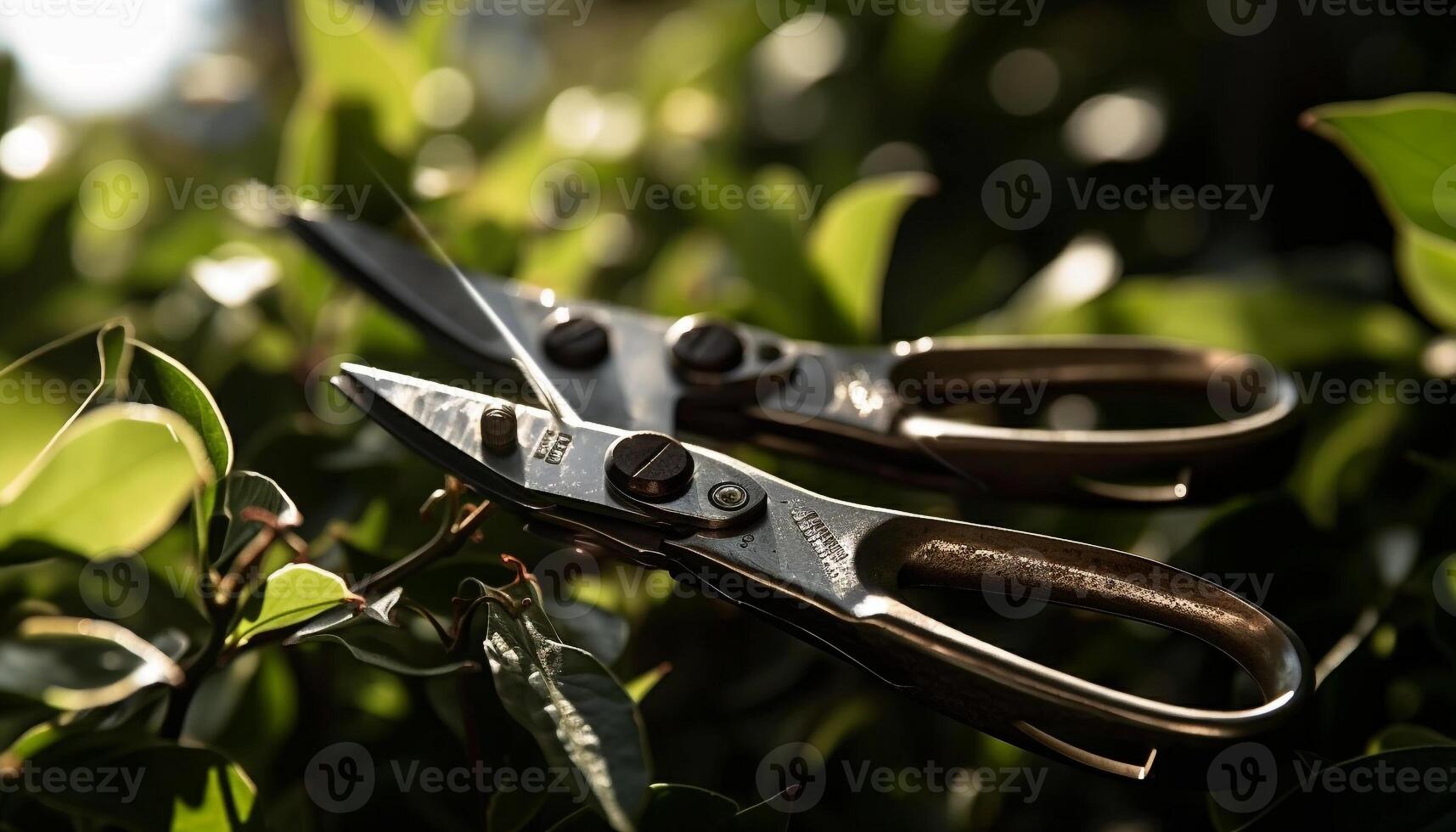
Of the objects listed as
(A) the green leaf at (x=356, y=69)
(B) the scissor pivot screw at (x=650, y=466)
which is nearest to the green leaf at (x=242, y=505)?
(B) the scissor pivot screw at (x=650, y=466)

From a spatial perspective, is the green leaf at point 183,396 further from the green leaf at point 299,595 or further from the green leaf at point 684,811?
the green leaf at point 684,811

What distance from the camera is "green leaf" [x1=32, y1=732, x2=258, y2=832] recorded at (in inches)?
15.2

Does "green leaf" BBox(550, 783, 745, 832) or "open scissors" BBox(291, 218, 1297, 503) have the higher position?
"open scissors" BBox(291, 218, 1297, 503)

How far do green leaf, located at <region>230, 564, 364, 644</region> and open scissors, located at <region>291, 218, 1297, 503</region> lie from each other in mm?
165

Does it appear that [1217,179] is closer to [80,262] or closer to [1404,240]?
[1404,240]

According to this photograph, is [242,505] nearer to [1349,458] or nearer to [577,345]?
[577,345]

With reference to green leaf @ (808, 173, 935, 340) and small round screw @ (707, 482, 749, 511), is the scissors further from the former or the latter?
green leaf @ (808, 173, 935, 340)

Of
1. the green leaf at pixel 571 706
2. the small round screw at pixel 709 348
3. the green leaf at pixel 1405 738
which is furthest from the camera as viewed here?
the small round screw at pixel 709 348

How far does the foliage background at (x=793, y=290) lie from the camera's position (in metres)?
0.47

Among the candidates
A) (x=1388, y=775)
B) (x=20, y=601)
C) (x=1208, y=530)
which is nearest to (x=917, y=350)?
(x=1208, y=530)

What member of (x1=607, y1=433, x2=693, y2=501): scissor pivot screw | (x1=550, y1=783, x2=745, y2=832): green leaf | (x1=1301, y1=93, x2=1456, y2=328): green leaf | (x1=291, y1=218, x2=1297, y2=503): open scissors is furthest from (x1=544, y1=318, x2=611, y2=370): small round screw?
(x1=1301, y1=93, x2=1456, y2=328): green leaf

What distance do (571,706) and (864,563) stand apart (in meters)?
0.12

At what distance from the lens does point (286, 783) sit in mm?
461

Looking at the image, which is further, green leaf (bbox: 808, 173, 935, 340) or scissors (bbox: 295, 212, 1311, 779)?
green leaf (bbox: 808, 173, 935, 340)
